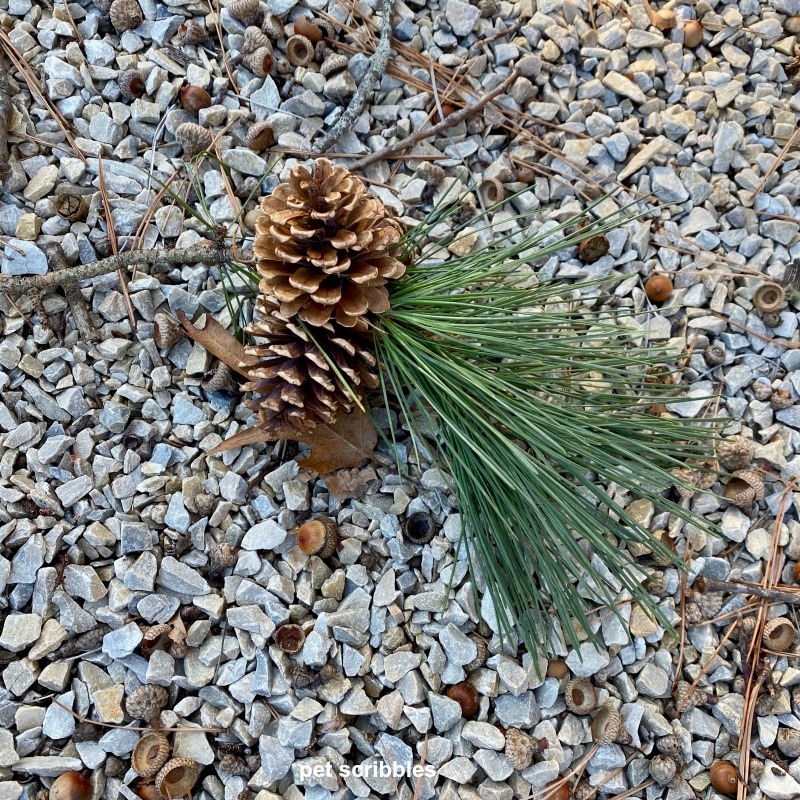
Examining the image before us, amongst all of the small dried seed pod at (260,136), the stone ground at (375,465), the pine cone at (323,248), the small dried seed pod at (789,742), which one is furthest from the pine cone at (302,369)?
the small dried seed pod at (789,742)

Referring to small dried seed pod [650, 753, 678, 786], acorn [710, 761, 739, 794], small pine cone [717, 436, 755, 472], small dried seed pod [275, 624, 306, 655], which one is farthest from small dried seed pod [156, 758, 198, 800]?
small pine cone [717, 436, 755, 472]

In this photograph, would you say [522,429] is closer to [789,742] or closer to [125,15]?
[789,742]

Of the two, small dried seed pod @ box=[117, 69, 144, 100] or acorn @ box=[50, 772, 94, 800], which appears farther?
small dried seed pod @ box=[117, 69, 144, 100]

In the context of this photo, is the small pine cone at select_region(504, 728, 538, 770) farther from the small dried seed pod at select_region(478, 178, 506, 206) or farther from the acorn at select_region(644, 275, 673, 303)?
the small dried seed pod at select_region(478, 178, 506, 206)

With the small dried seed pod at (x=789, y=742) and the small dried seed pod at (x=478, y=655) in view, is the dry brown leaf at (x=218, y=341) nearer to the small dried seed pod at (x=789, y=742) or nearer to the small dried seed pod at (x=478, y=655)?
the small dried seed pod at (x=478, y=655)

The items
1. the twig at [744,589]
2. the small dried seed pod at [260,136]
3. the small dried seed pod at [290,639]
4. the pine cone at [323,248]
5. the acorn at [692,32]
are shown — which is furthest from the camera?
the acorn at [692,32]

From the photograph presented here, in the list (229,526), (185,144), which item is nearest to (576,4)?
(185,144)

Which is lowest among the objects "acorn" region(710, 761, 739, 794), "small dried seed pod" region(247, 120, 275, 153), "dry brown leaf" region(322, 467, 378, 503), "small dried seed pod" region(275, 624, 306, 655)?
"acorn" region(710, 761, 739, 794)

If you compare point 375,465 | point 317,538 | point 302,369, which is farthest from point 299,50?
point 317,538
